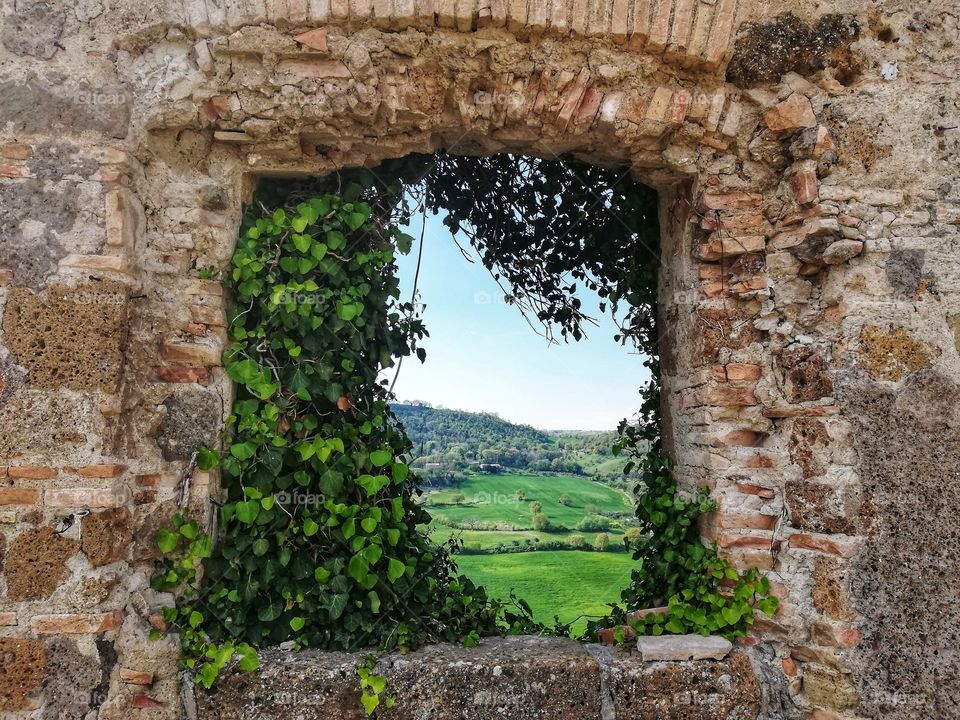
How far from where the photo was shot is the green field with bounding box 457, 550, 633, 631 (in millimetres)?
2984

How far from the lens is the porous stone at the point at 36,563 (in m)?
2.06

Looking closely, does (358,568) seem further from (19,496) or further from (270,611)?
(19,496)

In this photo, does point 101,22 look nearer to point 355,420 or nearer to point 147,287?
point 147,287

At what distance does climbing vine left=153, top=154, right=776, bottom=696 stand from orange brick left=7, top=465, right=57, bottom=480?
447 mm

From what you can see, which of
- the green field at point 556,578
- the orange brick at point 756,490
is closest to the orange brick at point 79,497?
the green field at point 556,578

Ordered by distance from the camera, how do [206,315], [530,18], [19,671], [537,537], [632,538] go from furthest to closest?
[537,537] → [632,538] → [206,315] → [530,18] → [19,671]

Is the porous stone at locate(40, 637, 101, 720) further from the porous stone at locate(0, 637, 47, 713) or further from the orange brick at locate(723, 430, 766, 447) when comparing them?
the orange brick at locate(723, 430, 766, 447)

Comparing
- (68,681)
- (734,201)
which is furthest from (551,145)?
(68,681)

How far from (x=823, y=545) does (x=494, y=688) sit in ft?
4.29

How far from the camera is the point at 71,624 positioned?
207 centimetres

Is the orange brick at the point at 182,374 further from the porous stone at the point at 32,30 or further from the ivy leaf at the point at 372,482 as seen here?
the porous stone at the point at 32,30

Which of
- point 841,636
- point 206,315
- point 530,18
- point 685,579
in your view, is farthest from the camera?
point 685,579

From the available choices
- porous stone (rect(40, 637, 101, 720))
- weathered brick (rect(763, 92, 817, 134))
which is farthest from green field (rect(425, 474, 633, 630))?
weathered brick (rect(763, 92, 817, 134))

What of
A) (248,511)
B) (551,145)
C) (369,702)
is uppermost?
(551,145)
